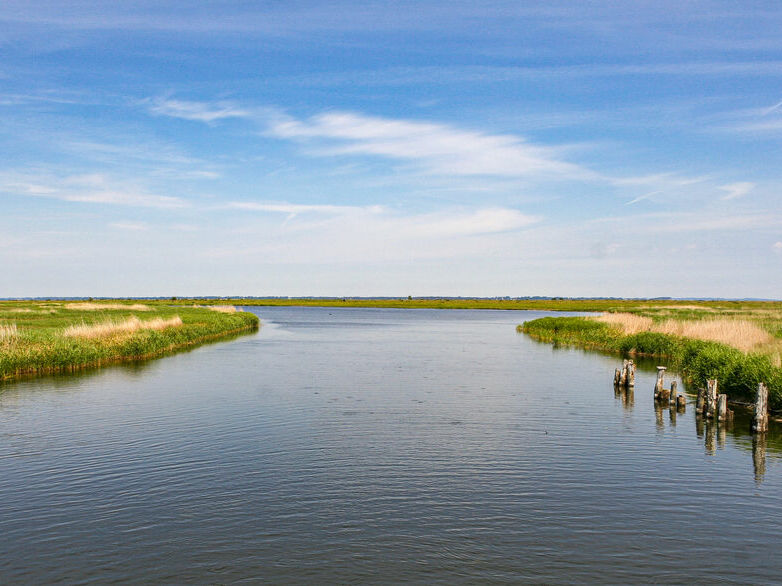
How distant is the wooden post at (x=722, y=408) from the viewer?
26359mm

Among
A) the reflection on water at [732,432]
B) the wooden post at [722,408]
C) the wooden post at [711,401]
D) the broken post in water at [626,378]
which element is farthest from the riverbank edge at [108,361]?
the wooden post at [722,408]

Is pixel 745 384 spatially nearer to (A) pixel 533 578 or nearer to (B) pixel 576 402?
(B) pixel 576 402

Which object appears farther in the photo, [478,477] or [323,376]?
[323,376]

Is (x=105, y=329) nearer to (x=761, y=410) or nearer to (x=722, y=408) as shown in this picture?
(x=722, y=408)

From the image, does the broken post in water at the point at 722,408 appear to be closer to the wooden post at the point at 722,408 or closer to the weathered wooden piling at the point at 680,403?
the wooden post at the point at 722,408

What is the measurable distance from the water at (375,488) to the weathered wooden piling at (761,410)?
0.78 metres

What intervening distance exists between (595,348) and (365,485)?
1937 inches

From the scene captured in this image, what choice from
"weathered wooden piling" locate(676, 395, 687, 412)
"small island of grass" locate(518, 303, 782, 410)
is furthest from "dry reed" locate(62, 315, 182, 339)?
"small island of grass" locate(518, 303, 782, 410)

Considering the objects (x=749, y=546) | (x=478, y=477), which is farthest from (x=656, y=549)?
(x=478, y=477)

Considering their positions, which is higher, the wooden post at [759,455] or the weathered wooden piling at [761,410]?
the weathered wooden piling at [761,410]

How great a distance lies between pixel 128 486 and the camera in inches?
679

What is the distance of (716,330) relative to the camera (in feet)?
149

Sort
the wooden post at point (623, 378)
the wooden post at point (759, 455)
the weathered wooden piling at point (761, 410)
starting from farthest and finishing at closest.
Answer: the wooden post at point (623, 378) < the weathered wooden piling at point (761, 410) < the wooden post at point (759, 455)

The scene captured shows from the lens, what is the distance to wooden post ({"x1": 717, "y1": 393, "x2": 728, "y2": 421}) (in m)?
26.4
